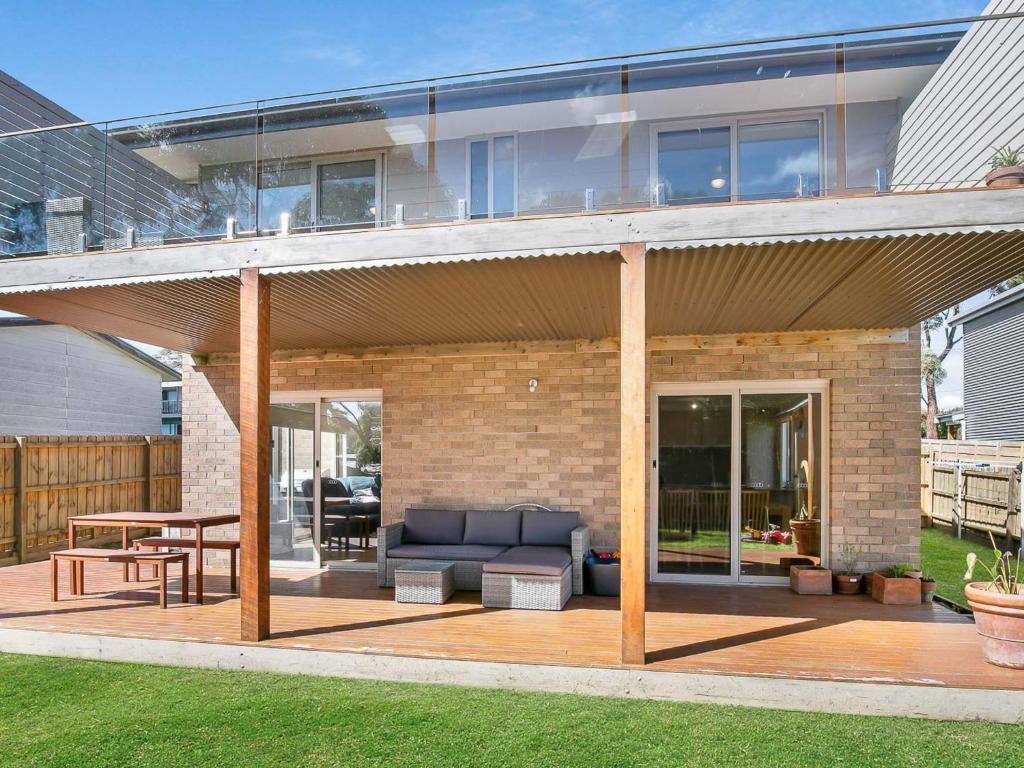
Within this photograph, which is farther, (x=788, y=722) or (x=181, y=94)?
(x=181, y=94)

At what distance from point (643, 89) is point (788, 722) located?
5.09 metres

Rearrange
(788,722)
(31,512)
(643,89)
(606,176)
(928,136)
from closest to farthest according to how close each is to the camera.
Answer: (788,722), (606,176), (643,89), (928,136), (31,512)

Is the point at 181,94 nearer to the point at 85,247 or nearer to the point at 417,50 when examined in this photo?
the point at 417,50

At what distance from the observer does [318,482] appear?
8.87m

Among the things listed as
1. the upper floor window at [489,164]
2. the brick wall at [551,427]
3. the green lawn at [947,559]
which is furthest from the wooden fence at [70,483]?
the green lawn at [947,559]

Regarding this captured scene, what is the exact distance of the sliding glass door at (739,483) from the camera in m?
7.66

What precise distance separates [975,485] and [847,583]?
631 cm

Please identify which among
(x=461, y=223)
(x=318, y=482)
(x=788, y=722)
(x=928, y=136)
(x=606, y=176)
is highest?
(x=928, y=136)

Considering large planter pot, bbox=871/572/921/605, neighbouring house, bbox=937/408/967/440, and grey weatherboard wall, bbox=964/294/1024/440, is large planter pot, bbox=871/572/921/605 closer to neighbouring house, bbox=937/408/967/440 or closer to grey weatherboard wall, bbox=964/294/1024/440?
grey weatherboard wall, bbox=964/294/1024/440

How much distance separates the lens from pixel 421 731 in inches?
158

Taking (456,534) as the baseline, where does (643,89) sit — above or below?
above

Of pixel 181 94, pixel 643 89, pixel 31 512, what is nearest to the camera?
pixel 643 89

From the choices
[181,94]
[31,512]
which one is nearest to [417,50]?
[181,94]

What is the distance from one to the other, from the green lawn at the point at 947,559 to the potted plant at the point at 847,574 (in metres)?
0.95
